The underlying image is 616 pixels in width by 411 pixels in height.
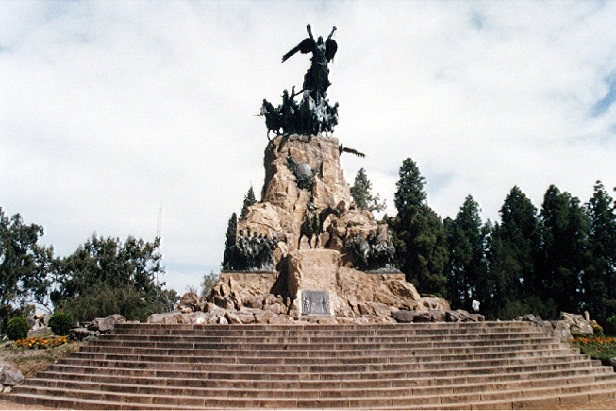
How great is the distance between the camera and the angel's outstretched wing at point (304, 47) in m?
31.8

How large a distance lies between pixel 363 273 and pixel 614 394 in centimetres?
1273

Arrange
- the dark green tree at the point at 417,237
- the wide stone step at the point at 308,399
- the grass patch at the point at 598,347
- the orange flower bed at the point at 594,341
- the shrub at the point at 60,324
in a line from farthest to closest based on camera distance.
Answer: the dark green tree at the point at 417,237 → the shrub at the point at 60,324 → the orange flower bed at the point at 594,341 → the grass patch at the point at 598,347 → the wide stone step at the point at 308,399

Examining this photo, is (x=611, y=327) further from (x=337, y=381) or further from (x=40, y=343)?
(x=40, y=343)

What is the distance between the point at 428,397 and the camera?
34.6 feet

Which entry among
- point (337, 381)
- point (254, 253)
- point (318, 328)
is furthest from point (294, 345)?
point (254, 253)

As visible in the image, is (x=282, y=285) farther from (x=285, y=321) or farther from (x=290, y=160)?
(x=290, y=160)

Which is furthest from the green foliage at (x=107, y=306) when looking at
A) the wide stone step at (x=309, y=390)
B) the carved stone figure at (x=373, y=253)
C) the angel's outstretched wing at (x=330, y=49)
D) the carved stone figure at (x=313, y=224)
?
the angel's outstretched wing at (x=330, y=49)

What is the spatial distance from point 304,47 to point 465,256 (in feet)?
83.2

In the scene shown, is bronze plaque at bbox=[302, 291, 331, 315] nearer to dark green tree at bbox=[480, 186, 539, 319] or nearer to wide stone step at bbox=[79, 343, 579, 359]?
wide stone step at bbox=[79, 343, 579, 359]

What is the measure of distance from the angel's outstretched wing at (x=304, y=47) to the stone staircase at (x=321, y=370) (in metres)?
23.1

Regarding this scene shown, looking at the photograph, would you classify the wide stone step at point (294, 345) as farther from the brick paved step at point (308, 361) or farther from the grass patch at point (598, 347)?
the grass patch at point (598, 347)

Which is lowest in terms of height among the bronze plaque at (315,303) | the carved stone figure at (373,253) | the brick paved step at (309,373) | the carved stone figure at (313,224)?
the brick paved step at (309,373)

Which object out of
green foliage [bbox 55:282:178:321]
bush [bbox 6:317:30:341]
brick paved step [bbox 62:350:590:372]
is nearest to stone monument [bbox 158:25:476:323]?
brick paved step [bbox 62:350:590:372]

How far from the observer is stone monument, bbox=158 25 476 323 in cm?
2161
